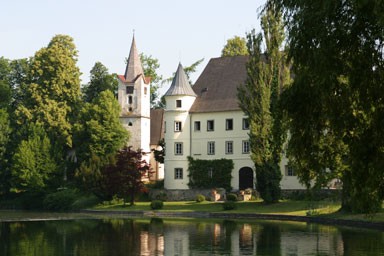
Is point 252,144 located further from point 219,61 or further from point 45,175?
point 45,175

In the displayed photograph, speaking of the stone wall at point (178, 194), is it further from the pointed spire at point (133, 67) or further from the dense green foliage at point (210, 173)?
the pointed spire at point (133, 67)

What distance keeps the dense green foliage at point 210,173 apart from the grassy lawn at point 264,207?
477cm

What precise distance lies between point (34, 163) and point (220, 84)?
62.7 feet

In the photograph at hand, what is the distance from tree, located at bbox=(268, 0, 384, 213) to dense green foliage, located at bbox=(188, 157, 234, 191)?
148ft

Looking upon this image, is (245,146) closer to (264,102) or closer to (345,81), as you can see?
(264,102)

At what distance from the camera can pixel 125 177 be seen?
59000 mm

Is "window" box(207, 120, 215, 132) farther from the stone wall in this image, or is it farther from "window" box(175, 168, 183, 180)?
the stone wall

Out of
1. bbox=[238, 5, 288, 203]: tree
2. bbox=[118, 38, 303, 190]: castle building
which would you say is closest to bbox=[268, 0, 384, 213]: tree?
bbox=[238, 5, 288, 203]: tree

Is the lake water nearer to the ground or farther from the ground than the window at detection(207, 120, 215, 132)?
nearer to the ground

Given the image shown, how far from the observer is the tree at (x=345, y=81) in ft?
57.5

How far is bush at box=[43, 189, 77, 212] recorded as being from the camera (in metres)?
63.0

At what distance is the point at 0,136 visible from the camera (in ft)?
228

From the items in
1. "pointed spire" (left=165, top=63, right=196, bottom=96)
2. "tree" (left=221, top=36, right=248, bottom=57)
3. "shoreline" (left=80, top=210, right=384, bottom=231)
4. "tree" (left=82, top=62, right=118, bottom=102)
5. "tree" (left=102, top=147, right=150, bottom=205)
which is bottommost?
"shoreline" (left=80, top=210, right=384, bottom=231)

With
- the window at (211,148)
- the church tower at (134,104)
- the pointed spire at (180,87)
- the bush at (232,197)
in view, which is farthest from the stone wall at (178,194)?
the church tower at (134,104)
